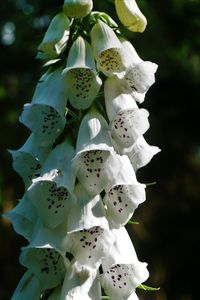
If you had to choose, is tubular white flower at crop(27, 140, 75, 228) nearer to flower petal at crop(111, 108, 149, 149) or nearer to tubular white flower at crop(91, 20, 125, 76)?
flower petal at crop(111, 108, 149, 149)

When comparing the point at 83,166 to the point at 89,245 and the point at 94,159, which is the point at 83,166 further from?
the point at 89,245

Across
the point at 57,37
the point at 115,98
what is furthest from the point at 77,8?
the point at 115,98

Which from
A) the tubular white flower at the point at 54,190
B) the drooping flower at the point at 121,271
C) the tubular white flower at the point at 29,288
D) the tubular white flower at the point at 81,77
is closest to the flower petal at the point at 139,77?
the tubular white flower at the point at 81,77

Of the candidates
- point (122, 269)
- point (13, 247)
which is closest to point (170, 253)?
point (13, 247)

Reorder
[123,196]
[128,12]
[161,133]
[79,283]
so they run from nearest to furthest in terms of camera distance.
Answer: [79,283] → [123,196] → [128,12] → [161,133]

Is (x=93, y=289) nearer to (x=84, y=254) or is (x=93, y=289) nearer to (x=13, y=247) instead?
(x=84, y=254)

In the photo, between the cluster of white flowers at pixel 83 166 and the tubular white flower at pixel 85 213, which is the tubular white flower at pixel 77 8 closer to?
the cluster of white flowers at pixel 83 166

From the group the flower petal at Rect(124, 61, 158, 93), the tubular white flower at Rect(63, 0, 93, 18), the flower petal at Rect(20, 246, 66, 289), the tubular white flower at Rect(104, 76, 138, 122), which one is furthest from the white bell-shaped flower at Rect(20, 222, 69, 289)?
the tubular white flower at Rect(63, 0, 93, 18)
